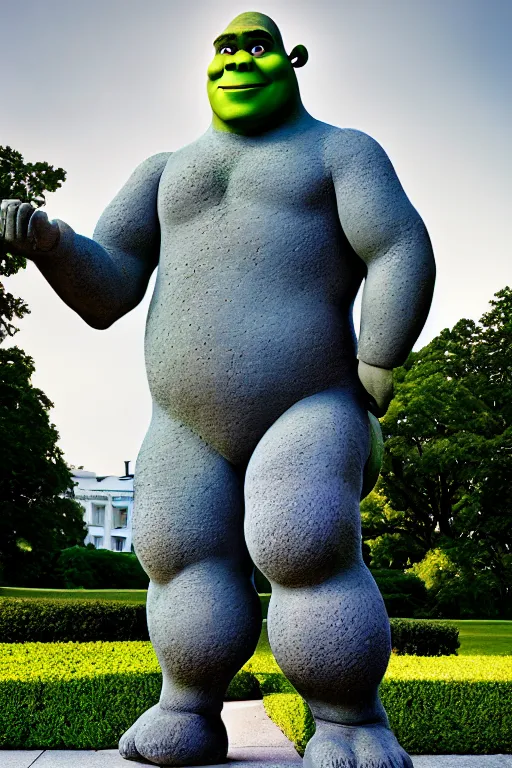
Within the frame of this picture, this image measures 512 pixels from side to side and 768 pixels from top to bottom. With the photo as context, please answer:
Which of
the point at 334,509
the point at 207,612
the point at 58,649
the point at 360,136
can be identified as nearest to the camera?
the point at 334,509

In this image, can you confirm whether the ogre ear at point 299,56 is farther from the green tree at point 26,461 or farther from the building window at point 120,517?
the building window at point 120,517

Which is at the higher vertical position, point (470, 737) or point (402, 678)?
point (402, 678)

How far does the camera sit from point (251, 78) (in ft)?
9.42

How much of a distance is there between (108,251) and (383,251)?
3.20 ft

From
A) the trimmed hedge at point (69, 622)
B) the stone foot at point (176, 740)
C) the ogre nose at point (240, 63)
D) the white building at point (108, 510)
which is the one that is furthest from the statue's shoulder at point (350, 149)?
the white building at point (108, 510)

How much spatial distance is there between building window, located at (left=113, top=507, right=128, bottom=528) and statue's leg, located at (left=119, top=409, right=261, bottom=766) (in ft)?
179

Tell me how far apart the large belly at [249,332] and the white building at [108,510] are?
52.8 metres

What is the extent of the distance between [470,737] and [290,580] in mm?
2745

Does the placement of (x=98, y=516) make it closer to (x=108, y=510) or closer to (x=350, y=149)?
(x=108, y=510)

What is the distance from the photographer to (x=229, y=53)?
2945 millimetres

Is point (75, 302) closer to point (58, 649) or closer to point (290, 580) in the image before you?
point (290, 580)

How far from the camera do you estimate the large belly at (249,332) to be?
8.84 feet

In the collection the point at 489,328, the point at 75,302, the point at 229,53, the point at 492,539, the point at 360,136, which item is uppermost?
the point at 489,328

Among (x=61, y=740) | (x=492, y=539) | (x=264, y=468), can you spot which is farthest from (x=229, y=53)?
A: (x=492, y=539)
